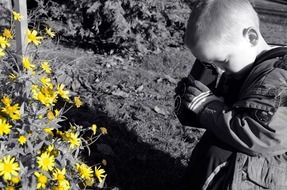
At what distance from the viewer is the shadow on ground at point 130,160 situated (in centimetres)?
276

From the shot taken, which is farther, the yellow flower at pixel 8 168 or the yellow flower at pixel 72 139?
the yellow flower at pixel 72 139

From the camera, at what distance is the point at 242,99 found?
5.95 feet

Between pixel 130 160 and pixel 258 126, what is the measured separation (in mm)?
1302

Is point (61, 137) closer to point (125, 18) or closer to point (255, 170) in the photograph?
point (255, 170)

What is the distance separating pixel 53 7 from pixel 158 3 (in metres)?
1.03

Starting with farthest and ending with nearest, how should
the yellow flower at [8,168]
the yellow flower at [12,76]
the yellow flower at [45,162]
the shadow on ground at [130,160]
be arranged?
the shadow on ground at [130,160] → the yellow flower at [12,76] → the yellow flower at [45,162] → the yellow flower at [8,168]

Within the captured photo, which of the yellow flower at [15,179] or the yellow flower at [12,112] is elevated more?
the yellow flower at [12,112]

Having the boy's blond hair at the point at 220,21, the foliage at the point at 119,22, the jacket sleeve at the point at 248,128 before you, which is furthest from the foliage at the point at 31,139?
the foliage at the point at 119,22

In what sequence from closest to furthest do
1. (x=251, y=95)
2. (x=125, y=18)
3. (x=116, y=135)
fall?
(x=251, y=95) → (x=116, y=135) → (x=125, y=18)

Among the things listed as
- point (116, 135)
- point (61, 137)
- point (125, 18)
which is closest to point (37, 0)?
point (125, 18)

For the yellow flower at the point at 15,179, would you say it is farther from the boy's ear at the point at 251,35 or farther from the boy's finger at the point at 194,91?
the boy's ear at the point at 251,35

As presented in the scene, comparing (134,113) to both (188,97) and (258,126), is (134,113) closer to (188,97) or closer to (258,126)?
(188,97)

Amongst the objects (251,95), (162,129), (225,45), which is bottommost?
(162,129)

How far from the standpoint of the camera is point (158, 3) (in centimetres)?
428
